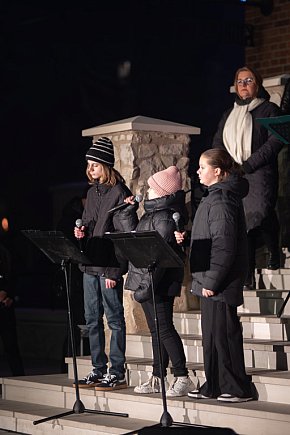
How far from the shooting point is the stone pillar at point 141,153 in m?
10.5

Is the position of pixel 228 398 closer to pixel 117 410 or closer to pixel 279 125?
pixel 117 410

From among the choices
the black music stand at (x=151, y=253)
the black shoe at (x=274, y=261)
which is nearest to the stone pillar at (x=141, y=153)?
the black shoe at (x=274, y=261)

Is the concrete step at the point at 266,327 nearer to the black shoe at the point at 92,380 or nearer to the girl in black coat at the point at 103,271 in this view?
the girl in black coat at the point at 103,271

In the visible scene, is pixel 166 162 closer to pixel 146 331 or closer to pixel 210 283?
pixel 146 331

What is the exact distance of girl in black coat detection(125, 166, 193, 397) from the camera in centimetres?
870

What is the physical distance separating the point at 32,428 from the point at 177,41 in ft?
48.9

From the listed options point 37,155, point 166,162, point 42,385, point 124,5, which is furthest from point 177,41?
point 42,385

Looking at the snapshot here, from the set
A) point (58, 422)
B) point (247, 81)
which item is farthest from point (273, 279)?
point (58, 422)

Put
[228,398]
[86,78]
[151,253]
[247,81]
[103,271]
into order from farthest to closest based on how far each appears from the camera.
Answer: [86,78] < [247,81] < [103,271] < [228,398] < [151,253]

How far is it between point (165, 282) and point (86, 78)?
15.5m

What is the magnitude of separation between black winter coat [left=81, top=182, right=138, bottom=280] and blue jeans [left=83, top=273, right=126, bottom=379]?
0.38ft

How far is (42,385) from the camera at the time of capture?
9.85 metres

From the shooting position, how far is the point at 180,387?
8.69m

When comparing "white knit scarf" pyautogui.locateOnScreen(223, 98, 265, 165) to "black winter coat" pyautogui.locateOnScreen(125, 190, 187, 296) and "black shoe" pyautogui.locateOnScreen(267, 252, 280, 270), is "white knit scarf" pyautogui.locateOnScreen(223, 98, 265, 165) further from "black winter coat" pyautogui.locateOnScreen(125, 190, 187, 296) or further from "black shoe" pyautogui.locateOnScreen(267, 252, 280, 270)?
"black winter coat" pyautogui.locateOnScreen(125, 190, 187, 296)
